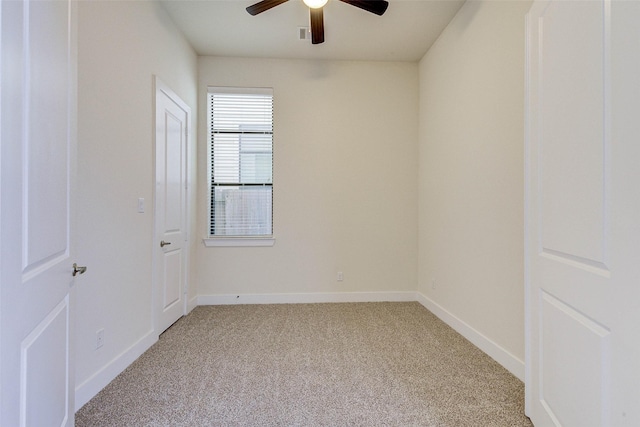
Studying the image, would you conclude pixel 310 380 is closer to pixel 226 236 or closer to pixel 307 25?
pixel 226 236

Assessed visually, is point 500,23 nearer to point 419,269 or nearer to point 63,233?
point 419,269

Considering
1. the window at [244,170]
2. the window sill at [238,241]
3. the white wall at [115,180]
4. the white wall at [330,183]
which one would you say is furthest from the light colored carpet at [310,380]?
the window at [244,170]

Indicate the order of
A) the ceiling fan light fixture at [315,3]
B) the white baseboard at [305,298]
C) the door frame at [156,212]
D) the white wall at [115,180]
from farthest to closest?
the white baseboard at [305,298]
the door frame at [156,212]
the ceiling fan light fixture at [315,3]
the white wall at [115,180]

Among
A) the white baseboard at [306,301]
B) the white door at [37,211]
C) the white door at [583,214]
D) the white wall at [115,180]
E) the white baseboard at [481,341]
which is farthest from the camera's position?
the white baseboard at [481,341]

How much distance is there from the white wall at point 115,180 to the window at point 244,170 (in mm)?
1098

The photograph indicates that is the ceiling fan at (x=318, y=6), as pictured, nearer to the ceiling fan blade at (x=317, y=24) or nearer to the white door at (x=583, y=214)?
the ceiling fan blade at (x=317, y=24)

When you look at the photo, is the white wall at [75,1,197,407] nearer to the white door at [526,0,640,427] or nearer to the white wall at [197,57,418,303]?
the white wall at [197,57,418,303]

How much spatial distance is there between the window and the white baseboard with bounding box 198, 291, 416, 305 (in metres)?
0.78

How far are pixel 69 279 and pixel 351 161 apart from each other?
3044 mm

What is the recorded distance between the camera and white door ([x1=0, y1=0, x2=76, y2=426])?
2.51 ft

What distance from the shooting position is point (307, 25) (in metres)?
3.02

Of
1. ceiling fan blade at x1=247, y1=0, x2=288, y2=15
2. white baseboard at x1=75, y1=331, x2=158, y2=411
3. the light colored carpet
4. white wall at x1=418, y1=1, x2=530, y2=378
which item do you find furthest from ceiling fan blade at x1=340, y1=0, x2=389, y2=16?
white baseboard at x1=75, y1=331, x2=158, y2=411

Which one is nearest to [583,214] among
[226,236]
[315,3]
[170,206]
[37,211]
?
[37,211]

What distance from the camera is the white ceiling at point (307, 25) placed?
9.01 ft
